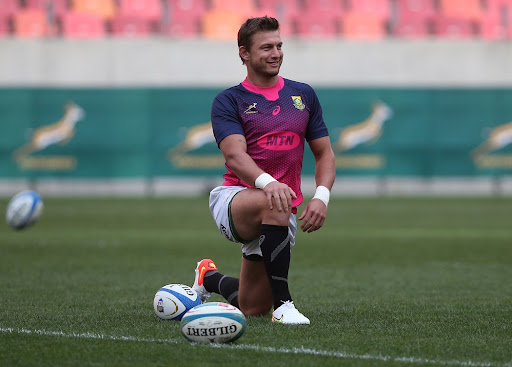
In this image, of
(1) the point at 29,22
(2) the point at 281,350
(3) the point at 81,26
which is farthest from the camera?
(3) the point at 81,26

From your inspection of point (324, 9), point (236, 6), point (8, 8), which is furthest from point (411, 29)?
point (8, 8)

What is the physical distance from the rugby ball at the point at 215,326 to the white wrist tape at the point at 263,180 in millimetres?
819

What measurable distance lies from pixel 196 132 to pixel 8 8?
22.3 ft

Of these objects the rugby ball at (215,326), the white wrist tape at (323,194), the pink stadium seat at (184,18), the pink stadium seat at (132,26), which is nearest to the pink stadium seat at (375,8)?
the pink stadium seat at (184,18)

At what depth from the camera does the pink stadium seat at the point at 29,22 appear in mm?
25766

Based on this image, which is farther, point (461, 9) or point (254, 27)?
point (461, 9)

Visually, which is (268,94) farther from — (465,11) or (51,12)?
(465,11)

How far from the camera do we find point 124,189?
2417 cm

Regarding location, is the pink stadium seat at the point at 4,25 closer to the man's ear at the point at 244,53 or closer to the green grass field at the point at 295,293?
the green grass field at the point at 295,293

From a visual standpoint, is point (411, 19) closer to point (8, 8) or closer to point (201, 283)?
point (8, 8)

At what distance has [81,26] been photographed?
86.0 ft

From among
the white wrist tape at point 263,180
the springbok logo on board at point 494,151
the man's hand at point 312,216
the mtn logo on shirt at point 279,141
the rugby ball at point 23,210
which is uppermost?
the mtn logo on shirt at point 279,141

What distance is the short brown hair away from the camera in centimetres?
556

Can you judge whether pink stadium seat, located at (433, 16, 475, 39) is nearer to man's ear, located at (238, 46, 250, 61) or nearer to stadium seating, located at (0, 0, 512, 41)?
stadium seating, located at (0, 0, 512, 41)
